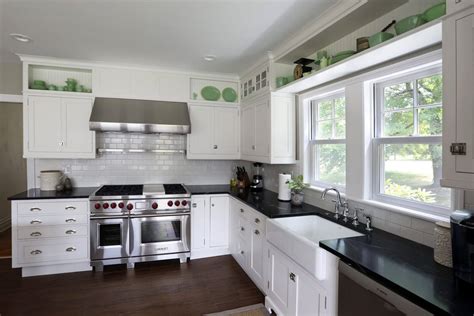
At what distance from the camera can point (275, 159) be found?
3139mm

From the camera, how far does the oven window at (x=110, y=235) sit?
3244 millimetres

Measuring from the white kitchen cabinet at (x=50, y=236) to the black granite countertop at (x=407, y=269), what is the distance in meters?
2.90

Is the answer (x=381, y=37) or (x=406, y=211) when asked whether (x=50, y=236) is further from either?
(x=381, y=37)

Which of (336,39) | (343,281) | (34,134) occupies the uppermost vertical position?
(336,39)

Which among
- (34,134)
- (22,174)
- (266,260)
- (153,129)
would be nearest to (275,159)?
(266,260)

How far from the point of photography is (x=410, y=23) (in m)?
1.54

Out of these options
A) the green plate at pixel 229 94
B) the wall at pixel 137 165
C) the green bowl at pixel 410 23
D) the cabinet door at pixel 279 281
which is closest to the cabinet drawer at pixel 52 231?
the wall at pixel 137 165


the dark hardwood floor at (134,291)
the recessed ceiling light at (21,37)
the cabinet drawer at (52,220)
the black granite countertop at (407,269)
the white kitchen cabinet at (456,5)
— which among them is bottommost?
the dark hardwood floor at (134,291)

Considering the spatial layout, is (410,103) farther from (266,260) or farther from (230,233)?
(230,233)

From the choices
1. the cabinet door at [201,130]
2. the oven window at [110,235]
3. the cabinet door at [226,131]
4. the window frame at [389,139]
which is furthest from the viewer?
the cabinet door at [226,131]

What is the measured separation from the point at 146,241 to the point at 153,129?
147 centimetres

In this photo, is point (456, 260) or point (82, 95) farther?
point (82, 95)

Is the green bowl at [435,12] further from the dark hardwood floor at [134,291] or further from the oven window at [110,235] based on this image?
the oven window at [110,235]

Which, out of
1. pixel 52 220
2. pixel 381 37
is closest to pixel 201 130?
pixel 52 220
